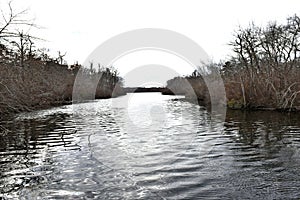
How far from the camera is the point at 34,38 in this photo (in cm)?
966

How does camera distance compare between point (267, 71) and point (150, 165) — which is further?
point (267, 71)

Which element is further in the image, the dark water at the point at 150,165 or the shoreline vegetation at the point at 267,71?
the shoreline vegetation at the point at 267,71

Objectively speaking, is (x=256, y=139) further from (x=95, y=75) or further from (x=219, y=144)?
(x=95, y=75)

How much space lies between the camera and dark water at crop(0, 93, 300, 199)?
7578 millimetres

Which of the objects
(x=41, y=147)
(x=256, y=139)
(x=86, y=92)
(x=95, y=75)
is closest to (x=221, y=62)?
(x=86, y=92)

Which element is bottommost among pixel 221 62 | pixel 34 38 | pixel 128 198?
pixel 128 198

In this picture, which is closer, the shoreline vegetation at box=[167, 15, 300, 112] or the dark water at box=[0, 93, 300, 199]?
the dark water at box=[0, 93, 300, 199]

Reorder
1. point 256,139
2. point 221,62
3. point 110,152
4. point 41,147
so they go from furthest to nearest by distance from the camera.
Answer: point 221,62, point 256,139, point 41,147, point 110,152

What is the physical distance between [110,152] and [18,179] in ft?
12.6

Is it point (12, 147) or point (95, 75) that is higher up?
point (95, 75)

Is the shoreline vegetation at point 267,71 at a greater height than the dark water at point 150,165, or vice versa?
the shoreline vegetation at point 267,71

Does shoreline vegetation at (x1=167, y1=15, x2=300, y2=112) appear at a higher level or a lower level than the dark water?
higher

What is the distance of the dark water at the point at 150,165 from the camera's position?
7.58 m

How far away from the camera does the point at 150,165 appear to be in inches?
390
